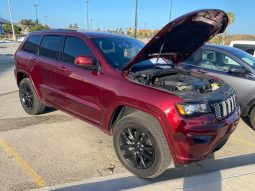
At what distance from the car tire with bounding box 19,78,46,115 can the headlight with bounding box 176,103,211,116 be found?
11.2 feet

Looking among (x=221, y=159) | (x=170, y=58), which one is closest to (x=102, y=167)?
(x=221, y=159)

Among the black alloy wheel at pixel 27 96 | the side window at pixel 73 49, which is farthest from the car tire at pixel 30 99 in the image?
the side window at pixel 73 49

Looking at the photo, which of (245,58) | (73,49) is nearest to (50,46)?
(73,49)

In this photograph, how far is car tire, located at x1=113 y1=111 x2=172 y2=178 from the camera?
11.5ft

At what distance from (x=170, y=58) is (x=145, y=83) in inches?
54.8

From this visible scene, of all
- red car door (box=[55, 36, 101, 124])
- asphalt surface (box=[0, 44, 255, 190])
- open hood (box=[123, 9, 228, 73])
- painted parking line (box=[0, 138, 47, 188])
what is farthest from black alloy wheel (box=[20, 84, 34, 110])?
open hood (box=[123, 9, 228, 73])

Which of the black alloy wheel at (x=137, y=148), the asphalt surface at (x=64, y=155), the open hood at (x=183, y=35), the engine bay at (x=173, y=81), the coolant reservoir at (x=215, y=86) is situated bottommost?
the asphalt surface at (x=64, y=155)

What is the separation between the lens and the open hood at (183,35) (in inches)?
149

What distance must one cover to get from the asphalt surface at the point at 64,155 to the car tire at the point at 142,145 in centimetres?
18

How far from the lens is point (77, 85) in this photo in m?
4.58

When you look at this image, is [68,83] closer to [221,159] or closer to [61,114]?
[61,114]

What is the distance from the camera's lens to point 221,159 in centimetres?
453

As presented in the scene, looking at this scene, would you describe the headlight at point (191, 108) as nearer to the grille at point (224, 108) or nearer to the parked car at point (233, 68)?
the grille at point (224, 108)

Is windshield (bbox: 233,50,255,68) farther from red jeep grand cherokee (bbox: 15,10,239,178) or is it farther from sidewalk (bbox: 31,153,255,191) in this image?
sidewalk (bbox: 31,153,255,191)
